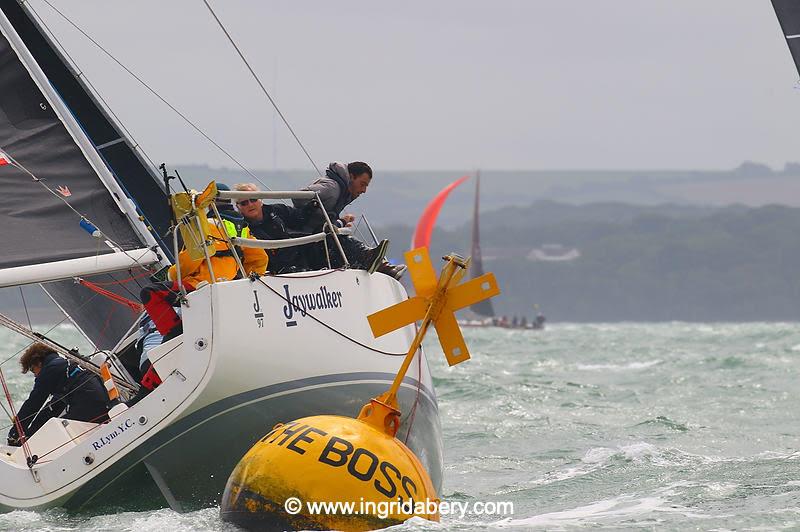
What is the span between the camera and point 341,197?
743 cm

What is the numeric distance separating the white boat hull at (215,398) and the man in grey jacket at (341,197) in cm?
81

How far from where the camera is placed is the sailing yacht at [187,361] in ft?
19.8

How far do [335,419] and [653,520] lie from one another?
1.53 meters

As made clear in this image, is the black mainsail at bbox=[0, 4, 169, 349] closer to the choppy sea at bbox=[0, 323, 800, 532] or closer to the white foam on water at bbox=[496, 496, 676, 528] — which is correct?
the choppy sea at bbox=[0, 323, 800, 532]

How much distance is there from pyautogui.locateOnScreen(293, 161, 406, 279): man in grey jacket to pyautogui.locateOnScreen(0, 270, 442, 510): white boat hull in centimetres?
81

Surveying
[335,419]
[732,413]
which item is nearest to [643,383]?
[732,413]


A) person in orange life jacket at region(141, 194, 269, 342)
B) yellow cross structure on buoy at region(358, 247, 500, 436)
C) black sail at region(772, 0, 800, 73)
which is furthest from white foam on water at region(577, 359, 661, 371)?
yellow cross structure on buoy at region(358, 247, 500, 436)

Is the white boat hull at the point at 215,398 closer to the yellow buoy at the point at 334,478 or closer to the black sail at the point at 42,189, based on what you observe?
the yellow buoy at the point at 334,478

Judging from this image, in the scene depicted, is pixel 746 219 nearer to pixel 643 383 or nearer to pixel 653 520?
pixel 643 383

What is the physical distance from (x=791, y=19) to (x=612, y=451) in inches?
117

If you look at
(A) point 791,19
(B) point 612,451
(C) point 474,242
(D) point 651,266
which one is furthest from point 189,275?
(D) point 651,266

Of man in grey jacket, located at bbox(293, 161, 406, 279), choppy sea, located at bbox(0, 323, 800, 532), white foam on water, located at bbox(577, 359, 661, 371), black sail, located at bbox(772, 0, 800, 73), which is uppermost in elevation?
black sail, located at bbox(772, 0, 800, 73)

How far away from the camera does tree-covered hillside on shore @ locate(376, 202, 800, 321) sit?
134625 millimetres

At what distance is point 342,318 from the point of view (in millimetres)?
6570
